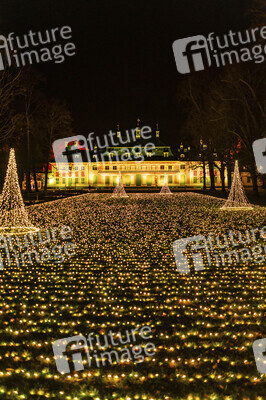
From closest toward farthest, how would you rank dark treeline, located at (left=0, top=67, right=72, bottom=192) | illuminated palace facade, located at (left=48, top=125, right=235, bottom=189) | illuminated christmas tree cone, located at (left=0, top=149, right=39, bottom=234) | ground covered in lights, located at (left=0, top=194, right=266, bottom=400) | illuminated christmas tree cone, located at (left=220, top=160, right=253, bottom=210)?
ground covered in lights, located at (left=0, top=194, right=266, bottom=400) < illuminated christmas tree cone, located at (left=0, top=149, right=39, bottom=234) < illuminated christmas tree cone, located at (left=220, top=160, right=253, bottom=210) < dark treeline, located at (left=0, top=67, right=72, bottom=192) < illuminated palace facade, located at (left=48, top=125, right=235, bottom=189)

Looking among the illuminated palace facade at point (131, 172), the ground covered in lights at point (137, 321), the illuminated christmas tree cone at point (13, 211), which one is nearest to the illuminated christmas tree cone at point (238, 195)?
the illuminated christmas tree cone at point (13, 211)

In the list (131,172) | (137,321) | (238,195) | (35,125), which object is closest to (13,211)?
(137,321)

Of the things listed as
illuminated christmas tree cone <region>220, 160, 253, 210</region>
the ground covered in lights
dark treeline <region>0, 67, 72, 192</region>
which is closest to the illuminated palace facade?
dark treeline <region>0, 67, 72, 192</region>

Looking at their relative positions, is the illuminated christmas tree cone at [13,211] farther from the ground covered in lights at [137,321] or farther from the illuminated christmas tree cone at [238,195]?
the illuminated christmas tree cone at [238,195]

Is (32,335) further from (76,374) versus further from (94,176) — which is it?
(94,176)

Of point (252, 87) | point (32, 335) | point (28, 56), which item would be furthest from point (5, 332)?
point (252, 87)

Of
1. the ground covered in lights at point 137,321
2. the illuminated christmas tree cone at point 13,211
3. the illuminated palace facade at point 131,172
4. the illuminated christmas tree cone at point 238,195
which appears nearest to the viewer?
the ground covered in lights at point 137,321

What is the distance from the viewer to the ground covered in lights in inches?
147

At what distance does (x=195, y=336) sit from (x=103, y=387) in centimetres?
152

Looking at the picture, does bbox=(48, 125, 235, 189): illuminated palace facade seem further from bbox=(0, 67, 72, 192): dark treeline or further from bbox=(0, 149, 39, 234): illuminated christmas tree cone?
bbox=(0, 149, 39, 234): illuminated christmas tree cone

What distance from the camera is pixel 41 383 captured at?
12.4ft

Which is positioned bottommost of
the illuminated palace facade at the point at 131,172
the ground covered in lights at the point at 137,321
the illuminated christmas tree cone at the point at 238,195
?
the ground covered in lights at the point at 137,321

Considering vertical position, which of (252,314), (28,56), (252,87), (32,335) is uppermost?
(28,56)

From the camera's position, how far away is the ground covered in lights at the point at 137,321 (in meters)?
3.73
